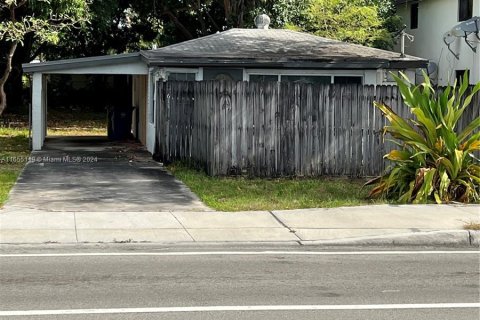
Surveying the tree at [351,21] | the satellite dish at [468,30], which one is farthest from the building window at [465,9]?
the tree at [351,21]

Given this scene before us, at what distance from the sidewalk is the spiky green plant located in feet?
2.92

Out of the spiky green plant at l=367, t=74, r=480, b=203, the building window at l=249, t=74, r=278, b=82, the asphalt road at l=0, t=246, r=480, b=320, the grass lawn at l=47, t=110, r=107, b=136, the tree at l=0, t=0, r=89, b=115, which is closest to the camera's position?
the asphalt road at l=0, t=246, r=480, b=320

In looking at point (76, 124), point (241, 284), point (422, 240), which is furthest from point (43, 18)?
point (241, 284)

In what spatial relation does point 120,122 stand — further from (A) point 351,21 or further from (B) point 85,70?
(A) point 351,21

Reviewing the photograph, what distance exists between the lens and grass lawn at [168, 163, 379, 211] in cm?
1228

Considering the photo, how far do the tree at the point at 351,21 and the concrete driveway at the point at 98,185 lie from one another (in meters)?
14.2

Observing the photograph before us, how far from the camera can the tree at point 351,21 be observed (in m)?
31.5

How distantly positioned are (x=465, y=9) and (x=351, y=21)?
5002mm

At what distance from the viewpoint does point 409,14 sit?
34.9 m

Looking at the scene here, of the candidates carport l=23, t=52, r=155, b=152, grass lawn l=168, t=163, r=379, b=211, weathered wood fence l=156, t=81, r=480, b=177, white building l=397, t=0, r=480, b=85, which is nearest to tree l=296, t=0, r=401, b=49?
white building l=397, t=0, r=480, b=85

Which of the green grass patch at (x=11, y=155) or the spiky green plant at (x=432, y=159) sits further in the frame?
the green grass patch at (x=11, y=155)

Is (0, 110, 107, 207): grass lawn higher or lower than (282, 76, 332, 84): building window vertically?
lower

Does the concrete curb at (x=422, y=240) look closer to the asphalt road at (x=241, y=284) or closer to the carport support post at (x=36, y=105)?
the asphalt road at (x=241, y=284)

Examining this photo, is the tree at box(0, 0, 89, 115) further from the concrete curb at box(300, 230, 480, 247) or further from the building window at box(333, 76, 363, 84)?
the concrete curb at box(300, 230, 480, 247)
